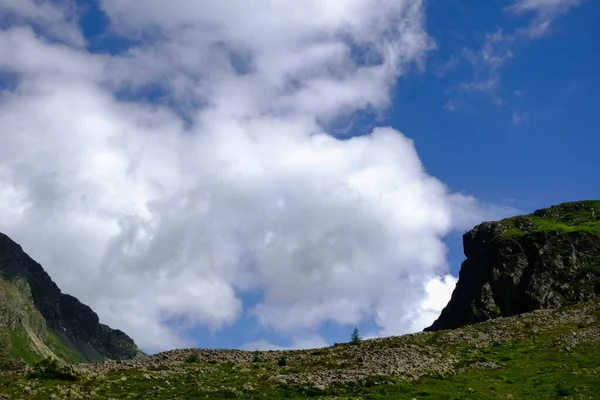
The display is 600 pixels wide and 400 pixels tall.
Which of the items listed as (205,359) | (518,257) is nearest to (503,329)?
(205,359)

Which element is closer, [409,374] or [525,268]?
[409,374]

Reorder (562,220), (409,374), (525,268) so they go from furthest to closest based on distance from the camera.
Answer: (562,220) → (525,268) → (409,374)

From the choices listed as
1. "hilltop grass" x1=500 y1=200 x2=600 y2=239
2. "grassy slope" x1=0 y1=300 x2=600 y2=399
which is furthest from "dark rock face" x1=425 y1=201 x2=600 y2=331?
"grassy slope" x1=0 y1=300 x2=600 y2=399

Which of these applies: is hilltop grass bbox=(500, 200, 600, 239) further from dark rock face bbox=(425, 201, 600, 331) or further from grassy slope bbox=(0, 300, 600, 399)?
grassy slope bbox=(0, 300, 600, 399)

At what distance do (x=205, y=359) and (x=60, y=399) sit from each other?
2513 cm

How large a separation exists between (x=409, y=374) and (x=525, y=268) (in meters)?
100

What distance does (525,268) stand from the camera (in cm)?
14088

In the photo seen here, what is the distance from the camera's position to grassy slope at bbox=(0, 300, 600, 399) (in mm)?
45750

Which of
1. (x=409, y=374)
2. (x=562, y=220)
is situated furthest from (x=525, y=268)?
(x=409, y=374)

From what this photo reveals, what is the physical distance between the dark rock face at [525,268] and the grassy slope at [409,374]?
53.2 m

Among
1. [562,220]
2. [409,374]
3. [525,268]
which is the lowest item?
[409,374]

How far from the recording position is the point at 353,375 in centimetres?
5034

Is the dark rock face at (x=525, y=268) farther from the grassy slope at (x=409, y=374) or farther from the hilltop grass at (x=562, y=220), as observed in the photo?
the grassy slope at (x=409, y=374)

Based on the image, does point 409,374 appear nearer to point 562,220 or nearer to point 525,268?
point 525,268
